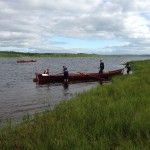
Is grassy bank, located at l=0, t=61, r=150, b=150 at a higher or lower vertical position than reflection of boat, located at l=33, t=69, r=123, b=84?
higher

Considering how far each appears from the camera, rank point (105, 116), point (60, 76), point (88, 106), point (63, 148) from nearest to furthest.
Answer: point (63, 148)
point (105, 116)
point (88, 106)
point (60, 76)

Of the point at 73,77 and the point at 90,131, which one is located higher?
the point at 90,131

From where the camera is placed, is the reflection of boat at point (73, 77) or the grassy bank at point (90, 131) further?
the reflection of boat at point (73, 77)

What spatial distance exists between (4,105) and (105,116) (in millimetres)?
13783

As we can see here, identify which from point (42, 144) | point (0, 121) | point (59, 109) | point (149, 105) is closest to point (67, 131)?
Result: point (42, 144)

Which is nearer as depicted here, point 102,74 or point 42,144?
point 42,144

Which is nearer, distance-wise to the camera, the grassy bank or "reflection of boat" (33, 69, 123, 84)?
the grassy bank

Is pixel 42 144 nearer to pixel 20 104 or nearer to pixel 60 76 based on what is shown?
pixel 20 104

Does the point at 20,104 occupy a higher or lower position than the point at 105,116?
lower

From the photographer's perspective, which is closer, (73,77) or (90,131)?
(90,131)

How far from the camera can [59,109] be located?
14766 mm

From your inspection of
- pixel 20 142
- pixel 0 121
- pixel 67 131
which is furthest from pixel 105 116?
pixel 0 121

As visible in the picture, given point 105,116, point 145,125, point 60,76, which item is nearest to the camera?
point 145,125

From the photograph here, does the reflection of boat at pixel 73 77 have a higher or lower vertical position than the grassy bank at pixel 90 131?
lower
